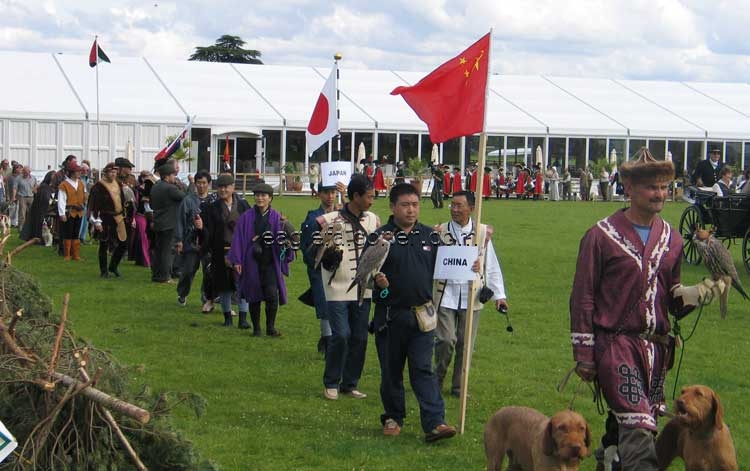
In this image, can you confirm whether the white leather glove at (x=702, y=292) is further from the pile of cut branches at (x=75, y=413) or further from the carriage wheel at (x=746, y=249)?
the carriage wheel at (x=746, y=249)

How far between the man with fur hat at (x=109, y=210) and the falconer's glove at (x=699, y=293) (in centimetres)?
1226

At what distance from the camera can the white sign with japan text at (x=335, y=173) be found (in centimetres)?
1009

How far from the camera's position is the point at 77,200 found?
1970cm

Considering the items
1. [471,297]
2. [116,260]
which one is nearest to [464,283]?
[471,297]

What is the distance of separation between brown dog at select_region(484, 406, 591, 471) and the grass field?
76 centimetres

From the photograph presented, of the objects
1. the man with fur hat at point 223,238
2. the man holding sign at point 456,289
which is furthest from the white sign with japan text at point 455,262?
the man with fur hat at point 223,238

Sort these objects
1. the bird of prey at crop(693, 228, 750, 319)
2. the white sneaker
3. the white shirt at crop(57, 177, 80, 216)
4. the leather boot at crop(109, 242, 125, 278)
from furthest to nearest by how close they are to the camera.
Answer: the white shirt at crop(57, 177, 80, 216) → the leather boot at crop(109, 242, 125, 278) → the white sneaker → the bird of prey at crop(693, 228, 750, 319)

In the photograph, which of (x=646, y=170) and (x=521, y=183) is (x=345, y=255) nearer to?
(x=646, y=170)

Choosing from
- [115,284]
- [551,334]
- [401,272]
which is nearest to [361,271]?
[401,272]

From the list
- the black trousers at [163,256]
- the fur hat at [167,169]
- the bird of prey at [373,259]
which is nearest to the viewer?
the bird of prey at [373,259]

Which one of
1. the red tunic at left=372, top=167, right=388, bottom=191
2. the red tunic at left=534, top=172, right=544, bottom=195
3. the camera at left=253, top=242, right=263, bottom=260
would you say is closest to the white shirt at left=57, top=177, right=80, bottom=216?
the camera at left=253, top=242, right=263, bottom=260

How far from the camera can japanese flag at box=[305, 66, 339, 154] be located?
12.1m

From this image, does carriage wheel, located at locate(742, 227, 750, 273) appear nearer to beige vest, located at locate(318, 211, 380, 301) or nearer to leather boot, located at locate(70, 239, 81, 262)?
beige vest, located at locate(318, 211, 380, 301)

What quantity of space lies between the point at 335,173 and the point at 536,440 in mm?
4715
